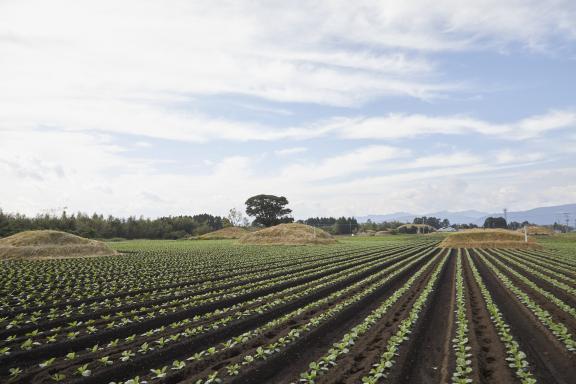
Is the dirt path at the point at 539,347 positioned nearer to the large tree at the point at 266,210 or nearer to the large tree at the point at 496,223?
the large tree at the point at 266,210

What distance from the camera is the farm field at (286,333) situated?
24.1 feet

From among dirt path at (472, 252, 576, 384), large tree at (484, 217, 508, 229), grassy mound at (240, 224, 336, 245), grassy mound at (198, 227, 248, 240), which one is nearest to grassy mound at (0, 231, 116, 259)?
grassy mound at (240, 224, 336, 245)

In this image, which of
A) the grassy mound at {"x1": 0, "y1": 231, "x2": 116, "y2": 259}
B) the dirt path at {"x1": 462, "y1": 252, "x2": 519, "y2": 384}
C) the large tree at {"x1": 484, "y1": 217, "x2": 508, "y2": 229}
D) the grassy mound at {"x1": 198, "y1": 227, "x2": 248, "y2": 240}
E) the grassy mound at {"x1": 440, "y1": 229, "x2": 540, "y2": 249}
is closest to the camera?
the dirt path at {"x1": 462, "y1": 252, "x2": 519, "y2": 384}

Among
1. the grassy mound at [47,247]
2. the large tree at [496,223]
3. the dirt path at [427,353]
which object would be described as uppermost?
the large tree at [496,223]

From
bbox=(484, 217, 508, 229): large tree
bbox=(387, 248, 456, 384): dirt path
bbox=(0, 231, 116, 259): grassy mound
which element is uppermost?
bbox=(484, 217, 508, 229): large tree

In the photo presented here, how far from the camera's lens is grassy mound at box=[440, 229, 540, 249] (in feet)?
165

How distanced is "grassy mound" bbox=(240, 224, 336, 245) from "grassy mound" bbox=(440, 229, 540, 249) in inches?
792

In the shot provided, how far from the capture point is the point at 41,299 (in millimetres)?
13719

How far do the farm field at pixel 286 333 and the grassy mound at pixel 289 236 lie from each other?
45400 mm

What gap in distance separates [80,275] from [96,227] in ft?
230

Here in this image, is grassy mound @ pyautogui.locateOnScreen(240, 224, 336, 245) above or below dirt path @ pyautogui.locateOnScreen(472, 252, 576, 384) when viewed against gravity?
above

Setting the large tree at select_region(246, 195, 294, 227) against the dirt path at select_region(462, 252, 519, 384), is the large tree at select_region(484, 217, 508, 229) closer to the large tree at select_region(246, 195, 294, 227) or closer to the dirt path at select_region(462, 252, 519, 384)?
the large tree at select_region(246, 195, 294, 227)

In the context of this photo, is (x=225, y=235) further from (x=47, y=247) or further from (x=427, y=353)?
(x=427, y=353)

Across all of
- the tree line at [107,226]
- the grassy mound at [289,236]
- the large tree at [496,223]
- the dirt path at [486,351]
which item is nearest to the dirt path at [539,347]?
A: the dirt path at [486,351]
